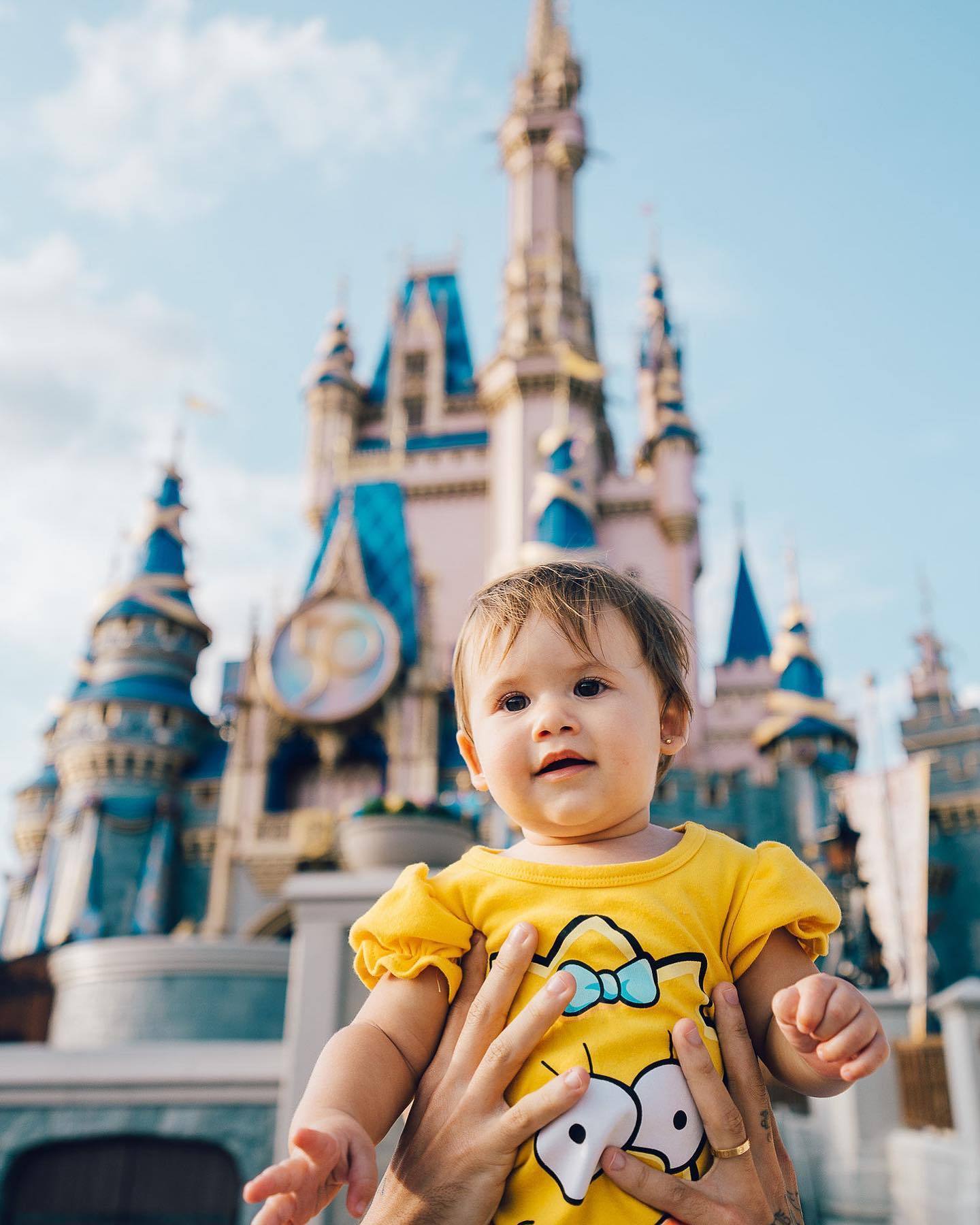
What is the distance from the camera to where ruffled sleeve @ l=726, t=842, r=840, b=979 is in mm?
1505

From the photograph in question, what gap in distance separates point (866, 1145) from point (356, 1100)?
7.01 meters

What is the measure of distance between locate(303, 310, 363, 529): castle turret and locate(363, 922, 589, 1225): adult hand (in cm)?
2440

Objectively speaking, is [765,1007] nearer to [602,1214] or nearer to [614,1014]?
[614,1014]

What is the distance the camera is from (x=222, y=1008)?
43.1 ft

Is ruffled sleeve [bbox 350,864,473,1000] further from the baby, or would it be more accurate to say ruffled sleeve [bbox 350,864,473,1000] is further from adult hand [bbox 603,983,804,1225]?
adult hand [bbox 603,983,804,1225]

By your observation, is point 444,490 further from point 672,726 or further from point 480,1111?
point 480,1111

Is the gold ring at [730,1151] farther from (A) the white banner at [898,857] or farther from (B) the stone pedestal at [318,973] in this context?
(A) the white banner at [898,857]

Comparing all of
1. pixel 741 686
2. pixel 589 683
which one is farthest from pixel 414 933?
pixel 741 686

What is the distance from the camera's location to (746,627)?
28.2 m

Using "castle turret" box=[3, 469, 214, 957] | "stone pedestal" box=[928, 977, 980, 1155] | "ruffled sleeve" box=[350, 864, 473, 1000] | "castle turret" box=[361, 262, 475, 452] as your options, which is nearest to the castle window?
"castle turret" box=[361, 262, 475, 452]

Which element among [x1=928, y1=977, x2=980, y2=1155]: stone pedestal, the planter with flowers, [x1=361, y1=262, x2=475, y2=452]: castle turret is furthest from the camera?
[x1=361, y1=262, x2=475, y2=452]: castle turret

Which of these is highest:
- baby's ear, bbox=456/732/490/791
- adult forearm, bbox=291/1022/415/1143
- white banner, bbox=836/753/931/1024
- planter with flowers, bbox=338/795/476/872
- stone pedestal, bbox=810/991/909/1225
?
white banner, bbox=836/753/931/1024

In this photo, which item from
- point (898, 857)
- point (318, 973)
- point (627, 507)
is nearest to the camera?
point (318, 973)

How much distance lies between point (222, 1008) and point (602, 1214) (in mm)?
13057
